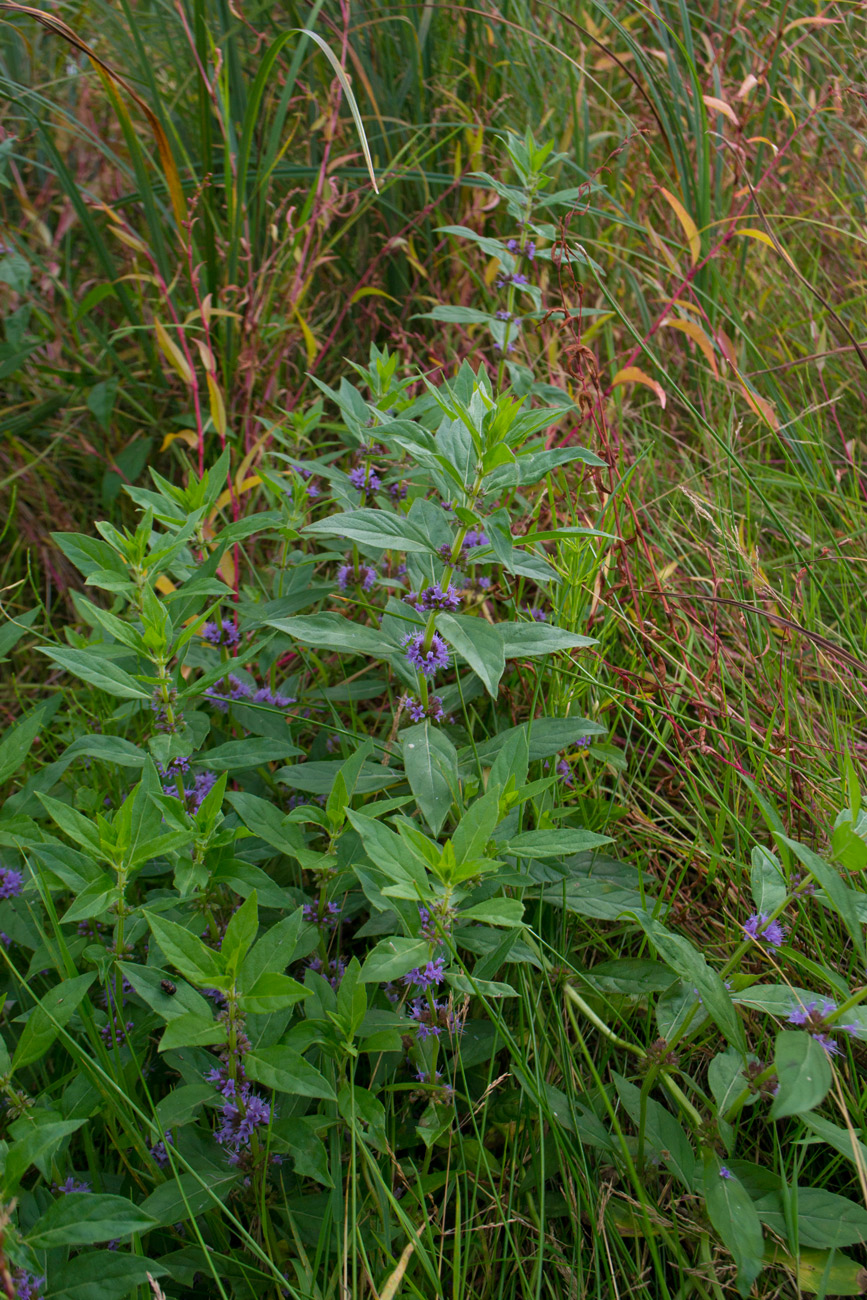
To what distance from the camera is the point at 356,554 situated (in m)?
1.69

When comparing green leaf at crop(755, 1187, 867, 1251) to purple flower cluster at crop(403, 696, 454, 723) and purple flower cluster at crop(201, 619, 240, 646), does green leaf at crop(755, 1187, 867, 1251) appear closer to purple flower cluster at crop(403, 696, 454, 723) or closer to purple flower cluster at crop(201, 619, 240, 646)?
purple flower cluster at crop(403, 696, 454, 723)

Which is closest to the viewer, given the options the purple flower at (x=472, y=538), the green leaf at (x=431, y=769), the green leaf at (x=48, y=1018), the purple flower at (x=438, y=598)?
the green leaf at (x=48, y=1018)

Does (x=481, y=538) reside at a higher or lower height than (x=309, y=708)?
higher

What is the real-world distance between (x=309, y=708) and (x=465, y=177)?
1.71m

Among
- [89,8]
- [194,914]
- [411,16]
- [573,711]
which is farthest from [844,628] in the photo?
[89,8]

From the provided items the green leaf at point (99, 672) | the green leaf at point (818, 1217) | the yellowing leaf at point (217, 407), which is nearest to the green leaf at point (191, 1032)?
the green leaf at point (99, 672)

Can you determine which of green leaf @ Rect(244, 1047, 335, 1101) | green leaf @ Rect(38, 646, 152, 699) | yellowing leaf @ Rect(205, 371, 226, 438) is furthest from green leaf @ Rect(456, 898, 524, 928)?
yellowing leaf @ Rect(205, 371, 226, 438)

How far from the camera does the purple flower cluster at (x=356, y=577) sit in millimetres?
1665

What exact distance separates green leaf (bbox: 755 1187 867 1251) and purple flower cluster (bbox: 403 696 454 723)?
764 mm

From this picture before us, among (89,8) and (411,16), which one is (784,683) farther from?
(89,8)

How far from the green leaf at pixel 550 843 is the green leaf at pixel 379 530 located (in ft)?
1.40

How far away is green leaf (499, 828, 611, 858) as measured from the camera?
1.16 m

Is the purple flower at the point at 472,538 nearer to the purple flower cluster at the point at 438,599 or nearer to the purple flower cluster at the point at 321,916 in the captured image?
the purple flower cluster at the point at 438,599

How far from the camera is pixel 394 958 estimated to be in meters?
1.04
